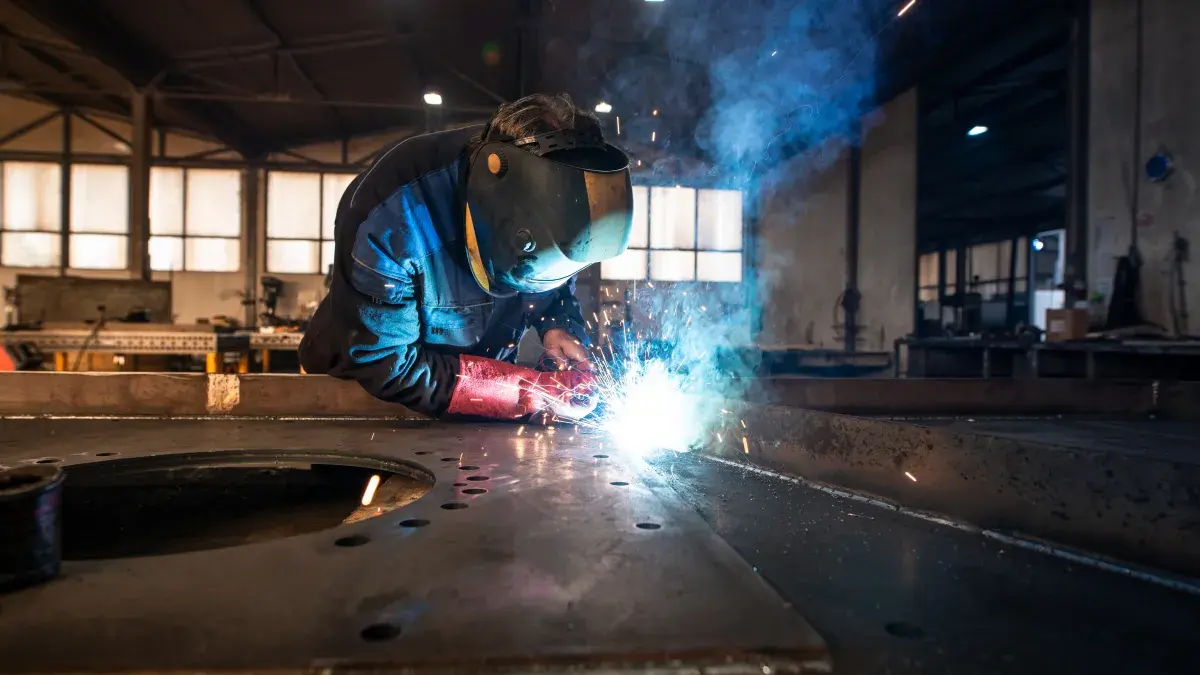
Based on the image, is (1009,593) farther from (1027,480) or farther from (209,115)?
(209,115)

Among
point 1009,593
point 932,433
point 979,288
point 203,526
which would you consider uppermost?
point 979,288

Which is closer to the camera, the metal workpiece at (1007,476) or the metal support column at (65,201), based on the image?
the metal workpiece at (1007,476)

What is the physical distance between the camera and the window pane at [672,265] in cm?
777

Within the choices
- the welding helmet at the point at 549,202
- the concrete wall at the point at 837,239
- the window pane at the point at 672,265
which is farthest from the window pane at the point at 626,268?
the welding helmet at the point at 549,202

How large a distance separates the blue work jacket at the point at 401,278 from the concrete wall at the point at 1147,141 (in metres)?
4.53

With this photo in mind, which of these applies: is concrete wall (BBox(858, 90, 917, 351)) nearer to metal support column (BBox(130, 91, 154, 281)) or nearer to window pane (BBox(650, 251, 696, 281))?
window pane (BBox(650, 251, 696, 281))

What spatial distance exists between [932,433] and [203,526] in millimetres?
1598

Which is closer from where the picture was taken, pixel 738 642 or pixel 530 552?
pixel 738 642

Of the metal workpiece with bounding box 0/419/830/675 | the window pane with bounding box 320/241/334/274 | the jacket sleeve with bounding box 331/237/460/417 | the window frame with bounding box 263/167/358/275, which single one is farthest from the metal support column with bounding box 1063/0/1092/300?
the window pane with bounding box 320/241/334/274

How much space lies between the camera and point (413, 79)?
7.57m

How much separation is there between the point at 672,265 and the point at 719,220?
2.70 feet

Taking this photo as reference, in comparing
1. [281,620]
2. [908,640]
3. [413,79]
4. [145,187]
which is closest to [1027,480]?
[908,640]

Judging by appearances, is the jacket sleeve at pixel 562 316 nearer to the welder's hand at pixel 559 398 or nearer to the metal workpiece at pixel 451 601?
the welder's hand at pixel 559 398

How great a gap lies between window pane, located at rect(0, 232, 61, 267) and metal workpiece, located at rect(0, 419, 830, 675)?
10.8m
